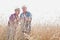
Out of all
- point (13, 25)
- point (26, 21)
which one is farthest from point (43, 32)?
point (13, 25)

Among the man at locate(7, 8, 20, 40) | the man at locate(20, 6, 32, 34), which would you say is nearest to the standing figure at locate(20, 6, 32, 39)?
the man at locate(20, 6, 32, 34)

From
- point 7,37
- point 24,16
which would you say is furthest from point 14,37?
point 24,16

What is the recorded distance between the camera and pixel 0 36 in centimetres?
414

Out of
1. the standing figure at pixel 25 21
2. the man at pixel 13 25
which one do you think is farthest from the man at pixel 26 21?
the man at pixel 13 25

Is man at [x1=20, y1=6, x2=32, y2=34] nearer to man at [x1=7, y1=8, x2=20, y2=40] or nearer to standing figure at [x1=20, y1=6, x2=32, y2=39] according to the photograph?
standing figure at [x1=20, y1=6, x2=32, y2=39]

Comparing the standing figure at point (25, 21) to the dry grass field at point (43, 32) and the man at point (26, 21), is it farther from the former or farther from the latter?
the dry grass field at point (43, 32)

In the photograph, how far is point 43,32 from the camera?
14.4ft

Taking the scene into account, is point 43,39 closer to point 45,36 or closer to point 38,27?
point 45,36

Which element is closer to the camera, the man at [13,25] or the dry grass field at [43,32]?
the man at [13,25]

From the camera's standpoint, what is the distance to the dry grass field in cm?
407

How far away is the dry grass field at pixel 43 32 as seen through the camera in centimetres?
407

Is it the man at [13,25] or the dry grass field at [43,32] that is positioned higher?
the man at [13,25]

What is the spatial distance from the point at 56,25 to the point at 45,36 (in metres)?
0.50

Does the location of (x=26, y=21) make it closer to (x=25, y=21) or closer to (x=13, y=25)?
(x=25, y=21)
